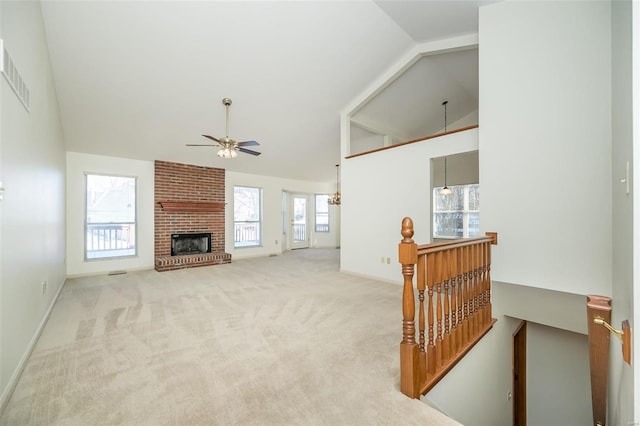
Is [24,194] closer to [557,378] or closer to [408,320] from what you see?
[408,320]

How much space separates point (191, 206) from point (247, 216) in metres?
1.62

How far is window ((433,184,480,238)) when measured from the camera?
20.9ft

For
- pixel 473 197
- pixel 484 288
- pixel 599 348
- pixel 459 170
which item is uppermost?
pixel 459 170

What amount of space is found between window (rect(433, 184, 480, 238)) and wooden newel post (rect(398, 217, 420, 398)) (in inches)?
216

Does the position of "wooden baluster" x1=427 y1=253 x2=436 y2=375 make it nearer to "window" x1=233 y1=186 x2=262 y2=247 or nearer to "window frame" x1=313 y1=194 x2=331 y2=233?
"window" x1=233 y1=186 x2=262 y2=247

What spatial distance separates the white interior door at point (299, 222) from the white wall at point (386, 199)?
388cm

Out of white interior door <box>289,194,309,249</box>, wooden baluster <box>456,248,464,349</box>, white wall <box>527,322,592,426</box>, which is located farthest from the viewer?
white interior door <box>289,194,309,249</box>

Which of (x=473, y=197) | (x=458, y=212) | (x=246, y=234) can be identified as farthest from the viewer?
(x=246, y=234)

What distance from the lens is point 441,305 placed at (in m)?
1.95

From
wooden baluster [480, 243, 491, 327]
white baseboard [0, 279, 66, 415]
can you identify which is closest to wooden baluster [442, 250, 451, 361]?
wooden baluster [480, 243, 491, 327]

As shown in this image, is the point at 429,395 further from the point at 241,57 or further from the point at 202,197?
the point at 202,197

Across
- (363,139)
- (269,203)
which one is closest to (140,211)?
(269,203)

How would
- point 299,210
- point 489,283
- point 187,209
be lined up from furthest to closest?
1. point 299,210
2. point 187,209
3. point 489,283

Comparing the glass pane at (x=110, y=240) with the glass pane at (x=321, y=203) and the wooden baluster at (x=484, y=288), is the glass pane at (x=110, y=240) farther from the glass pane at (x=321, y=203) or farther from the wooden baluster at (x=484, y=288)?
the wooden baluster at (x=484, y=288)
